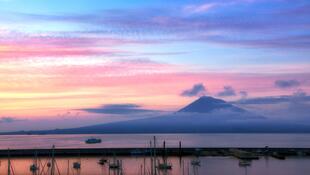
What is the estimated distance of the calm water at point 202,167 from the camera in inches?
1596

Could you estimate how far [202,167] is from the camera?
147 ft

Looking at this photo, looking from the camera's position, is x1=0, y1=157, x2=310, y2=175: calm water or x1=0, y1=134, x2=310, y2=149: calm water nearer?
x1=0, y1=157, x2=310, y2=175: calm water

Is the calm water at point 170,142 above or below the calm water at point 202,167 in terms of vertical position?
above

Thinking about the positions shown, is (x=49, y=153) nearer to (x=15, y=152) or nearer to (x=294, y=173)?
(x=15, y=152)

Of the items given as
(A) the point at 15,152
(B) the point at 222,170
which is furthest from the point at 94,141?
(B) the point at 222,170

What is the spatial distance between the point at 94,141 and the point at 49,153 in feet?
168

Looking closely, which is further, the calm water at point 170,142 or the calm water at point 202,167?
the calm water at point 170,142

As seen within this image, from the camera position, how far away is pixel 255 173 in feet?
132

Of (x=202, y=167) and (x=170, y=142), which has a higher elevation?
(x=170, y=142)

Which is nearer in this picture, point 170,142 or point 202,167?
point 202,167

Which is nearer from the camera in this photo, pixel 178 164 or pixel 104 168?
pixel 104 168

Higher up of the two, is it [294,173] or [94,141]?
[94,141]

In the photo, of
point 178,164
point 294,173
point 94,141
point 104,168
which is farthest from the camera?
point 94,141

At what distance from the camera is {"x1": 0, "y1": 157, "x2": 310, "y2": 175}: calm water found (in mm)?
40531
